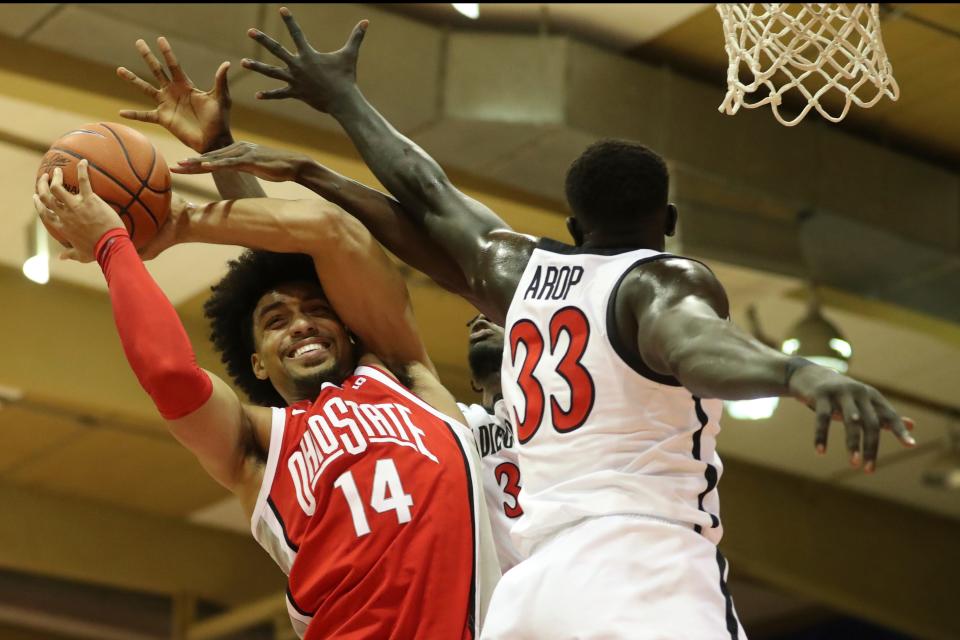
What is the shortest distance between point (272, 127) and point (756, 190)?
2.20 m

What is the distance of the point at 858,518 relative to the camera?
1188cm

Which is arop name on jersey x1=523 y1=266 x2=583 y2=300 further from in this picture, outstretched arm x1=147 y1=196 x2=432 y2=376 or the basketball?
the basketball

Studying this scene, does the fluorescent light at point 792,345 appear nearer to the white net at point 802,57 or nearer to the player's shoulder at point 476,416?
the white net at point 802,57

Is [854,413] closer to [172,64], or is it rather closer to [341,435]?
[341,435]

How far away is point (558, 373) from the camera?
2.65m

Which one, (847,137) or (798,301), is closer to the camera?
(847,137)

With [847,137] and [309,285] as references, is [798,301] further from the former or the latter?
[309,285]

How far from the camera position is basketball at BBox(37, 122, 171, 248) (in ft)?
10.8

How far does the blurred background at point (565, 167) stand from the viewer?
6129mm

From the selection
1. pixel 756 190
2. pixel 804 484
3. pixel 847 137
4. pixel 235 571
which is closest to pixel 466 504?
pixel 756 190

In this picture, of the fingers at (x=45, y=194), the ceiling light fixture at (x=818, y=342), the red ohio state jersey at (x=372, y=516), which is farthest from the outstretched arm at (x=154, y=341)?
the ceiling light fixture at (x=818, y=342)

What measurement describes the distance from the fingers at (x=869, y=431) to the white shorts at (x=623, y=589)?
52cm

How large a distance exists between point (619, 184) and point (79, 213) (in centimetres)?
122

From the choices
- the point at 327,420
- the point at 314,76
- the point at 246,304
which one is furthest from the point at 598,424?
the point at 246,304
